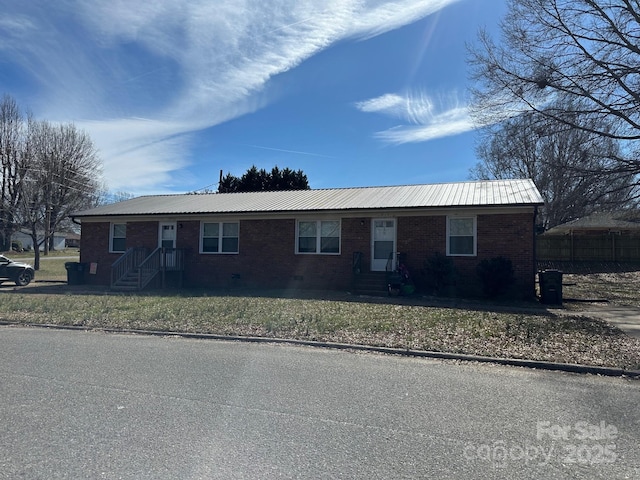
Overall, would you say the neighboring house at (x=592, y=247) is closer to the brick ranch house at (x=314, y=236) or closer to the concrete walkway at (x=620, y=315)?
the brick ranch house at (x=314, y=236)

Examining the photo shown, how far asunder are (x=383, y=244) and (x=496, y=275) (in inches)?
161

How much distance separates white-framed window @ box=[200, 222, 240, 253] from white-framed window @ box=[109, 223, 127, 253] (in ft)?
13.5

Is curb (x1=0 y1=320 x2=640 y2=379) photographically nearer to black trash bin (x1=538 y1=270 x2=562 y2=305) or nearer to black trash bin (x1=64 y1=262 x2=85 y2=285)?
black trash bin (x1=538 y1=270 x2=562 y2=305)

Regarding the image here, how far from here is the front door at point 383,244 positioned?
1709 centimetres

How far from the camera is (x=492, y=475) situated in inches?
143

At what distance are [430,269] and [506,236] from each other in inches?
104

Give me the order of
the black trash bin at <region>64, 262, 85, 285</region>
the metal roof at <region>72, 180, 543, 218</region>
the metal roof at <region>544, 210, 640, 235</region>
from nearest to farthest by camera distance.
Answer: the metal roof at <region>72, 180, 543, 218</region>
the black trash bin at <region>64, 262, 85, 285</region>
the metal roof at <region>544, 210, 640, 235</region>

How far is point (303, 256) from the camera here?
18266 millimetres

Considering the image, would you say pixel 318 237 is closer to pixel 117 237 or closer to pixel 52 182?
pixel 117 237

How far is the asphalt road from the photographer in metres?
3.78

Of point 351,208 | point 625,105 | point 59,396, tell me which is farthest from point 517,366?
point 625,105

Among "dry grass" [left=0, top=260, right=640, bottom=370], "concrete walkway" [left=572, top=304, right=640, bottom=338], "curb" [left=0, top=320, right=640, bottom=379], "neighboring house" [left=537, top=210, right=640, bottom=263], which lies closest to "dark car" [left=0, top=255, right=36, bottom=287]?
"dry grass" [left=0, top=260, right=640, bottom=370]

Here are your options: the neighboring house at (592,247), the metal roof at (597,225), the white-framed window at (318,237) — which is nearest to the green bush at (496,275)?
the white-framed window at (318,237)

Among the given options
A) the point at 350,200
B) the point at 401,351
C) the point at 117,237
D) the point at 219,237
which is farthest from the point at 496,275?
the point at 117,237
